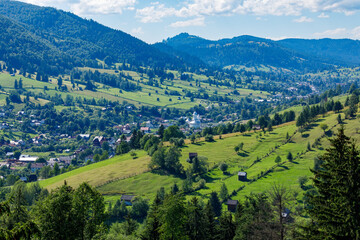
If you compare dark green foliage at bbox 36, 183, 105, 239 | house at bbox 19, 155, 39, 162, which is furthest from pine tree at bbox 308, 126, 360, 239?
house at bbox 19, 155, 39, 162

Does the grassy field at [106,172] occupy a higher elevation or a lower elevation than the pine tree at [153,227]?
lower

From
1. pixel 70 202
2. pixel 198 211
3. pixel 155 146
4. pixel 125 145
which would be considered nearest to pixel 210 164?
pixel 155 146

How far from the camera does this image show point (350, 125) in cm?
11888

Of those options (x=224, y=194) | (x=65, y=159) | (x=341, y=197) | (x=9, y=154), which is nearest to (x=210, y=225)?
(x=341, y=197)

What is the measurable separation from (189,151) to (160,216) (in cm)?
8004

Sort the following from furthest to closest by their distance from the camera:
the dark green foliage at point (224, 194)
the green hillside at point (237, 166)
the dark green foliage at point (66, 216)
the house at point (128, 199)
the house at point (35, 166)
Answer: the house at point (35, 166)
the green hillside at point (237, 166)
the house at point (128, 199)
the dark green foliage at point (224, 194)
the dark green foliage at point (66, 216)

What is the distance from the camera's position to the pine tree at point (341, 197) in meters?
22.5

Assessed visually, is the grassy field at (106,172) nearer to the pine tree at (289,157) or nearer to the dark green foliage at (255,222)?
the pine tree at (289,157)

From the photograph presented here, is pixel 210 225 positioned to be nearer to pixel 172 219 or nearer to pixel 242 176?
pixel 172 219

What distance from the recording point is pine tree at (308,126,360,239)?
22.5 meters

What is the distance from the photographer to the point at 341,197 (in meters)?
23.0

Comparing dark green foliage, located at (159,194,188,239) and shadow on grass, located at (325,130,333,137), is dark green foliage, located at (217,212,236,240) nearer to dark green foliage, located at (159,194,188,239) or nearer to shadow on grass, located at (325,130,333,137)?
dark green foliage, located at (159,194,188,239)

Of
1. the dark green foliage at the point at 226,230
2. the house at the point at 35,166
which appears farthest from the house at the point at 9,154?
the dark green foliage at the point at 226,230

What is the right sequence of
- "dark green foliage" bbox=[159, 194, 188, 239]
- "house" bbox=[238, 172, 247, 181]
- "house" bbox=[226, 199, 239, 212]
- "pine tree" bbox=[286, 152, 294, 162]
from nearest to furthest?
1. "dark green foliage" bbox=[159, 194, 188, 239]
2. "house" bbox=[226, 199, 239, 212]
3. "house" bbox=[238, 172, 247, 181]
4. "pine tree" bbox=[286, 152, 294, 162]
